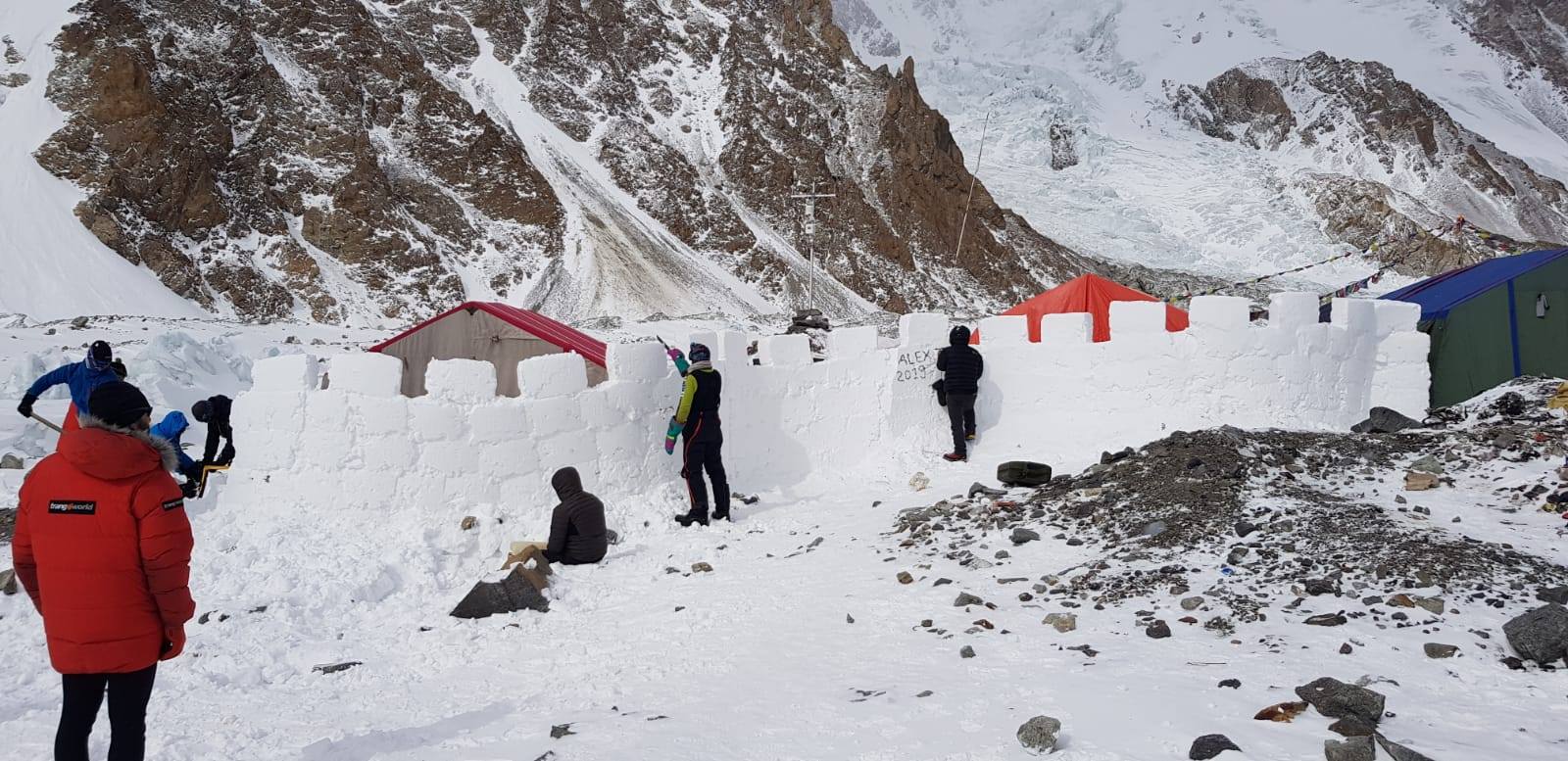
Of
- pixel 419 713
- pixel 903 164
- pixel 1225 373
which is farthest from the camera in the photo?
pixel 903 164

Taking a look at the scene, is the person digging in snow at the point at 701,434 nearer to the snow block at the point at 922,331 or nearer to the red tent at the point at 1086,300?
the snow block at the point at 922,331

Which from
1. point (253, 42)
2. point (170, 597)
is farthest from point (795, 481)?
point (253, 42)

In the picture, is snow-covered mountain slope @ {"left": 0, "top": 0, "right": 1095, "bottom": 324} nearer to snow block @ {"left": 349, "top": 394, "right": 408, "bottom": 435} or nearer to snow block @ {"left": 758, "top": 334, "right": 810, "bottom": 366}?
snow block @ {"left": 349, "top": 394, "right": 408, "bottom": 435}

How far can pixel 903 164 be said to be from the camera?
5194cm

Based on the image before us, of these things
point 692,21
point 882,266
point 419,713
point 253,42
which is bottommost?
point 419,713

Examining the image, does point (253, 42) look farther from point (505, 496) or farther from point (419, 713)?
point (419, 713)

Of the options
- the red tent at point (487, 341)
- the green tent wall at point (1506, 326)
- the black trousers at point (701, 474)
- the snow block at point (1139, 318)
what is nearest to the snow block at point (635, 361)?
the black trousers at point (701, 474)

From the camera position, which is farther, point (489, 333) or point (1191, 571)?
point (489, 333)

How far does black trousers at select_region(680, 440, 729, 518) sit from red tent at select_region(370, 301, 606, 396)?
2.97 m

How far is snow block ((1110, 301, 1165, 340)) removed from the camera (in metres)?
9.70

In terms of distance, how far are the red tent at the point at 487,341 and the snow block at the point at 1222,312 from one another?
6318 millimetres

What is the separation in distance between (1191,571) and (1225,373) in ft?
16.1

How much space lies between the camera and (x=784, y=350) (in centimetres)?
995

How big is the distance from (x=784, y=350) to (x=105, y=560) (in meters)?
7.13
